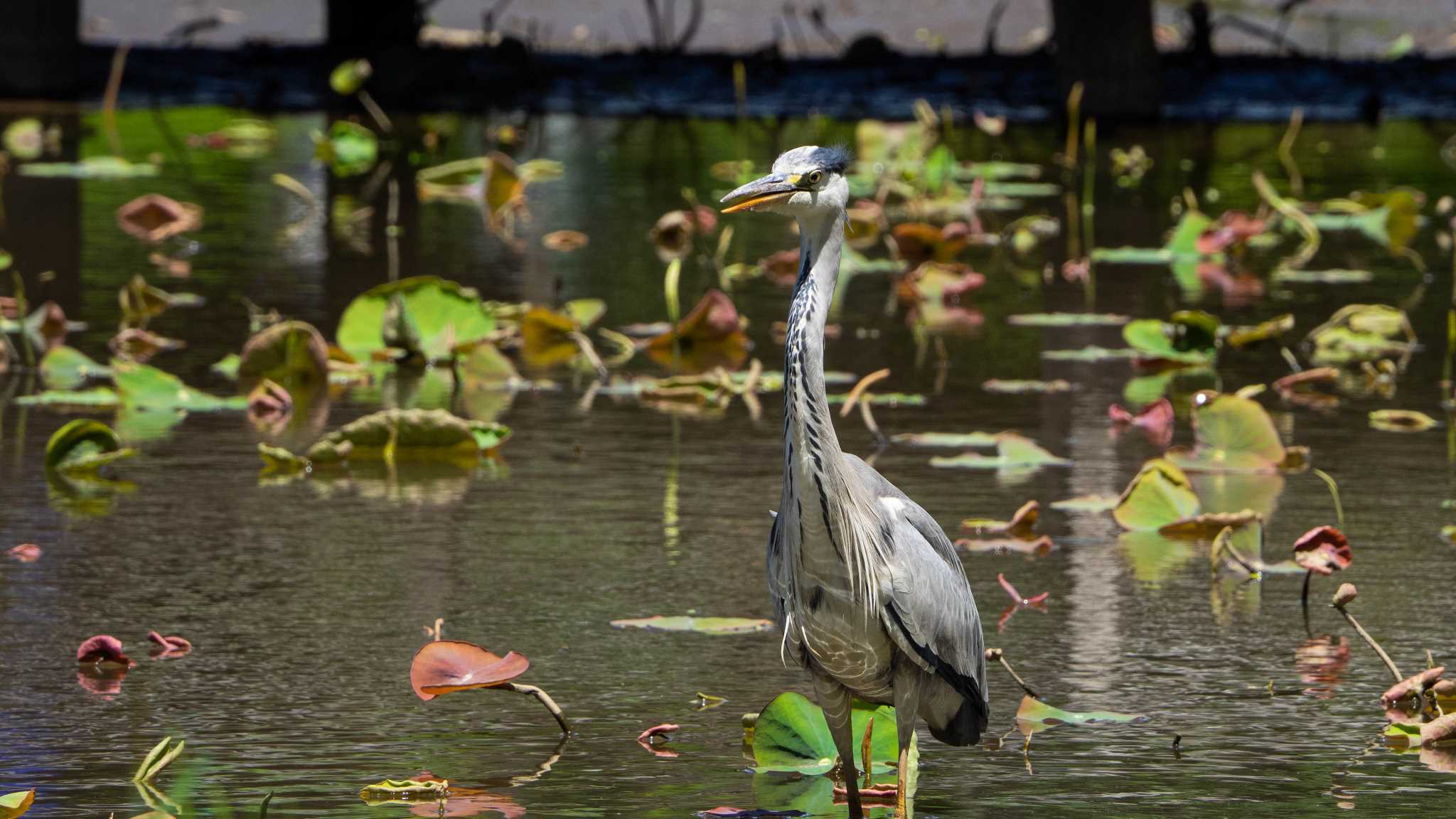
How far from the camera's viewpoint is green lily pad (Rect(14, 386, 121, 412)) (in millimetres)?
6871

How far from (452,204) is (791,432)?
9.49 m

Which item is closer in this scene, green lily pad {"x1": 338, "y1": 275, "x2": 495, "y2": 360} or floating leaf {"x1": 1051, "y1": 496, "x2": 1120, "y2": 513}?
floating leaf {"x1": 1051, "y1": 496, "x2": 1120, "y2": 513}

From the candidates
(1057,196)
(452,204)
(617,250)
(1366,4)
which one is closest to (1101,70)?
(1057,196)

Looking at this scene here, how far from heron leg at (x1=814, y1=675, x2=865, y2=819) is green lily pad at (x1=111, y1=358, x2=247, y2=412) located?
3.50m

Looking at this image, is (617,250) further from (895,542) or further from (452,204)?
(895,542)

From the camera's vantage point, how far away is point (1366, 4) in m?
25.8

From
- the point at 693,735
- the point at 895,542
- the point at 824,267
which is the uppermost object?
the point at 824,267

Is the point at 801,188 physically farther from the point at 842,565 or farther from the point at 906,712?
the point at 906,712

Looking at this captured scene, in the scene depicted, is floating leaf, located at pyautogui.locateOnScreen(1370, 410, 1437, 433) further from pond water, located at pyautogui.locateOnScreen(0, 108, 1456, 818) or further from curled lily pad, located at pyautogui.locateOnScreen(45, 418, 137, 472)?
curled lily pad, located at pyautogui.locateOnScreen(45, 418, 137, 472)

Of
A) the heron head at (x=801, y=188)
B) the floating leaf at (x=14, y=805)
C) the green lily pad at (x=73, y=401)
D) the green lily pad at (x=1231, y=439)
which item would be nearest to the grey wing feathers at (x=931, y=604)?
the heron head at (x=801, y=188)

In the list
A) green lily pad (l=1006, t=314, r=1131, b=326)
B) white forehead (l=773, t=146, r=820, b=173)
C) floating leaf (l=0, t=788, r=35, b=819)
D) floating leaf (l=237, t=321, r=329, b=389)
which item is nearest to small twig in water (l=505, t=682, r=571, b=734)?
floating leaf (l=0, t=788, r=35, b=819)

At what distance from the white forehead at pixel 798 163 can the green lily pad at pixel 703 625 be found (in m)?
1.32

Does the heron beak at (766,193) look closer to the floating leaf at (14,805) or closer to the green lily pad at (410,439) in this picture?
the floating leaf at (14,805)

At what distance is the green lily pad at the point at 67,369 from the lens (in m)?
7.22
